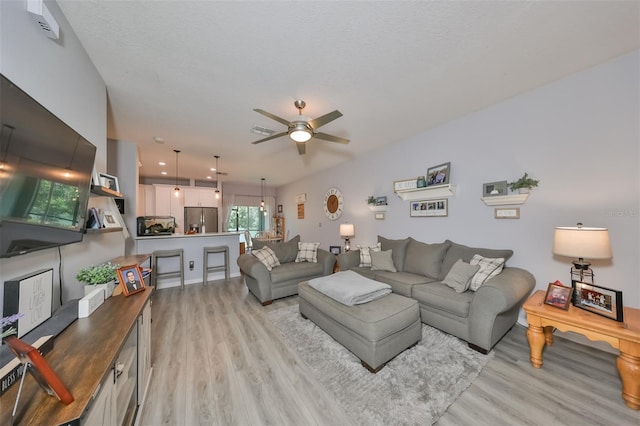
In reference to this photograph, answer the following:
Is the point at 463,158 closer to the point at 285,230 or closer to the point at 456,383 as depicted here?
the point at 456,383

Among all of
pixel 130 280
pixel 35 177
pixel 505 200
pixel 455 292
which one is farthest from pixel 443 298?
pixel 35 177

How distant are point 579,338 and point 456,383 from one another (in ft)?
5.31

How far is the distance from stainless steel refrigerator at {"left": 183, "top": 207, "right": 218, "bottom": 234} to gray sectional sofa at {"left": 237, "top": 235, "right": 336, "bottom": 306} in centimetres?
373

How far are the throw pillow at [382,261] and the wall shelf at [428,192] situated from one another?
1.02 meters

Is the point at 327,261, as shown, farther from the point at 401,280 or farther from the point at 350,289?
the point at 350,289

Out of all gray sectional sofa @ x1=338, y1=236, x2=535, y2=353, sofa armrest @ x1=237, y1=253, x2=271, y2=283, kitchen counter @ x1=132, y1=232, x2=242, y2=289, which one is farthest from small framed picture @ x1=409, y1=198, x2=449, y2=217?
kitchen counter @ x1=132, y1=232, x2=242, y2=289

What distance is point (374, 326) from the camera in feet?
6.10

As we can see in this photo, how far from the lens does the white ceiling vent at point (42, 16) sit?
1.15 m

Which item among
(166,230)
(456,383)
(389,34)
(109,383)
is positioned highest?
(389,34)

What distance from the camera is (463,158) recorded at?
3.08 metres

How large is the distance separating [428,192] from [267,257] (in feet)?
9.36

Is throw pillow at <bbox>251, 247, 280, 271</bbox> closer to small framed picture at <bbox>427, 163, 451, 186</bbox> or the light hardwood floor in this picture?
the light hardwood floor

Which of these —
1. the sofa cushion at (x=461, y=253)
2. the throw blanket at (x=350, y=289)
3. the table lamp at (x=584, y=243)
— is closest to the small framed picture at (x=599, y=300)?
the table lamp at (x=584, y=243)

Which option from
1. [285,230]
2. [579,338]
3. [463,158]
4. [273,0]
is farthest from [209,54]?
[285,230]
